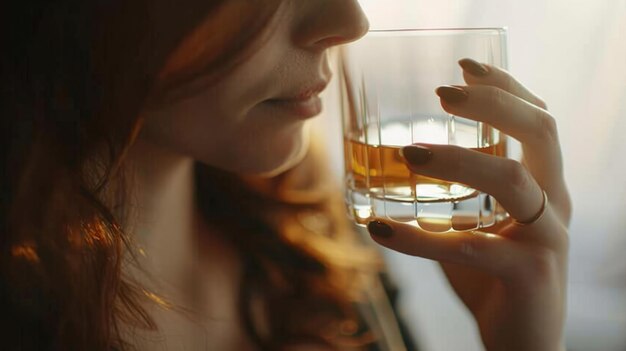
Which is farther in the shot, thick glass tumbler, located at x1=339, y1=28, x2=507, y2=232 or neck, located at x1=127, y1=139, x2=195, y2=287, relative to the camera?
neck, located at x1=127, y1=139, x2=195, y2=287

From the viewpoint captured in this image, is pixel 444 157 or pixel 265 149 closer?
pixel 444 157

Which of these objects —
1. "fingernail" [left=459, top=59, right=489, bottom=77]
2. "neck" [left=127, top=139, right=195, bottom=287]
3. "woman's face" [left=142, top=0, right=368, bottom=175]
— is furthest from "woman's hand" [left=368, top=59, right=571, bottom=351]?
"neck" [left=127, top=139, right=195, bottom=287]

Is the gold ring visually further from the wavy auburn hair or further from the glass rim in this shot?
the wavy auburn hair

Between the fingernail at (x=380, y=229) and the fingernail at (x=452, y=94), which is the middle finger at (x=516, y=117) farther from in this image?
the fingernail at (x=380, y=229)

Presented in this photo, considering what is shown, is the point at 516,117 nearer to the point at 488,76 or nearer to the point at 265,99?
the point at 488,76

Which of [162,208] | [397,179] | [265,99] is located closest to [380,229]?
[397,179]

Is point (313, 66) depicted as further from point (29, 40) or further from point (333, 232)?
point (333, 232)

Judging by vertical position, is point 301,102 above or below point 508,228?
above

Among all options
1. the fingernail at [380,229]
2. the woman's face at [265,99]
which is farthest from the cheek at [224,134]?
the fingernail at [380,229]
